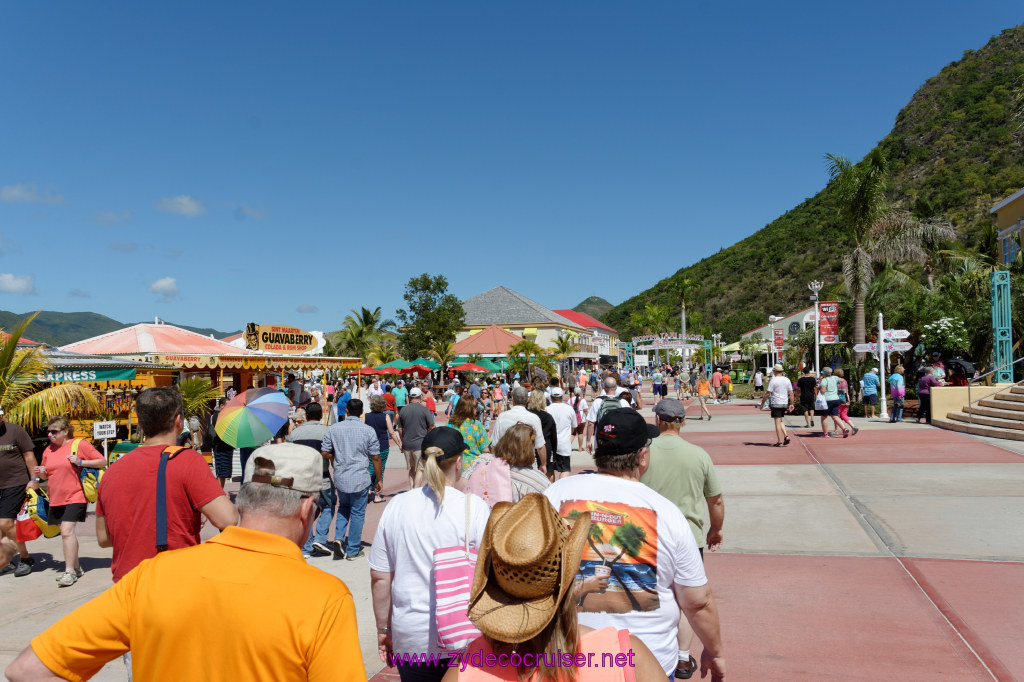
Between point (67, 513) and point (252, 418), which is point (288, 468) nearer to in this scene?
point (252, 418)

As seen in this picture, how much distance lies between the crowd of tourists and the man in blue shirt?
53.7 ft

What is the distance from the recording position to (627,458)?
9.34 feet

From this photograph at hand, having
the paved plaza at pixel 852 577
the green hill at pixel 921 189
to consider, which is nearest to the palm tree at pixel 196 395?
the paved plaza at pixel 852 577

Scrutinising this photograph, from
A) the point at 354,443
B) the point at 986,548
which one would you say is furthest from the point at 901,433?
the point at 354,443

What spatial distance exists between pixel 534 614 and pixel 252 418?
18.5 ft

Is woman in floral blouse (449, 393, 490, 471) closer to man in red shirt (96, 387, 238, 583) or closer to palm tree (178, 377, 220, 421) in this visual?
man in red shirt (96, 387, 238, 583)

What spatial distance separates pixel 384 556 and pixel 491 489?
4.81 ft

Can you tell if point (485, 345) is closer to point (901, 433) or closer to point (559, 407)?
point (901, 433)

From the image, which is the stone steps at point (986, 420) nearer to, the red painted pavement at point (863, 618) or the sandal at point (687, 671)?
the red painted pavement at point (863, 618)

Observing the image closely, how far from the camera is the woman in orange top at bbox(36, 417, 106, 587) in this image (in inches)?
247

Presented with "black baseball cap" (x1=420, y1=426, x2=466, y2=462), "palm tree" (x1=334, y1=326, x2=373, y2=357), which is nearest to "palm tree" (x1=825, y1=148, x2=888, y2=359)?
"black baseball cap" (x1=420, y1=426, x2=466, y2=462)

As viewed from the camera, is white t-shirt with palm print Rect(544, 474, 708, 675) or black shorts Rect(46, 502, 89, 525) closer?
white t-shirt with palm print Rect(544, 474, 708, 675)

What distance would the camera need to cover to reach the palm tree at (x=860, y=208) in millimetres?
22141

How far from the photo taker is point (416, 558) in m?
2.95
